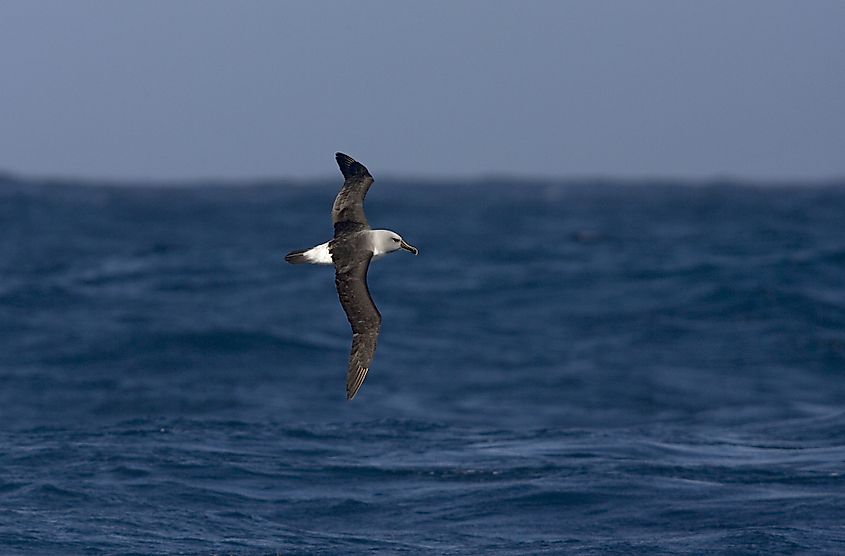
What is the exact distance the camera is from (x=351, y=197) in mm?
13414

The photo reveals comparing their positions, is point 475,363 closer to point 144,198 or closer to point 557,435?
point 557,435

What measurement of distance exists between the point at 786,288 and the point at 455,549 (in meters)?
21.6

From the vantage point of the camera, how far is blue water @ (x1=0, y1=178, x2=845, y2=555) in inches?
619

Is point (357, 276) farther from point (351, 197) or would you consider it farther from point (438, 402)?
point (438, 402)

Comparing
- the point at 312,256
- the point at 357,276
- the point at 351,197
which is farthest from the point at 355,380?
the point at 351,197

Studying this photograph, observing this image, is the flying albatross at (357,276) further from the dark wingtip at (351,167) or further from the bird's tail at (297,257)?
the dark wingtip at (351,167)

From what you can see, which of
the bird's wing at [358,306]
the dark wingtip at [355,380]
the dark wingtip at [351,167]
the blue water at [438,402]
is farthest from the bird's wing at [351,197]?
the blue water at [438,402]

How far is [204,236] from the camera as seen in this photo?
6084 cm

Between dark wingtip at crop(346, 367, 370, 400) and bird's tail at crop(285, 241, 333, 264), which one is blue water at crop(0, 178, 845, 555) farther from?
bird's tail at crop(285, 241, 333, 264)

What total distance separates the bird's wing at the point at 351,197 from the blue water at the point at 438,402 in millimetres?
4010

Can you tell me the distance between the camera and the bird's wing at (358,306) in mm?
12398

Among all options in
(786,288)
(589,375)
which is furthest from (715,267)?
(589,375)

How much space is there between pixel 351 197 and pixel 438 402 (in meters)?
11.9

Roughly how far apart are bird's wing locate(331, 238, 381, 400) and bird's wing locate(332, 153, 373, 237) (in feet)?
2.11
